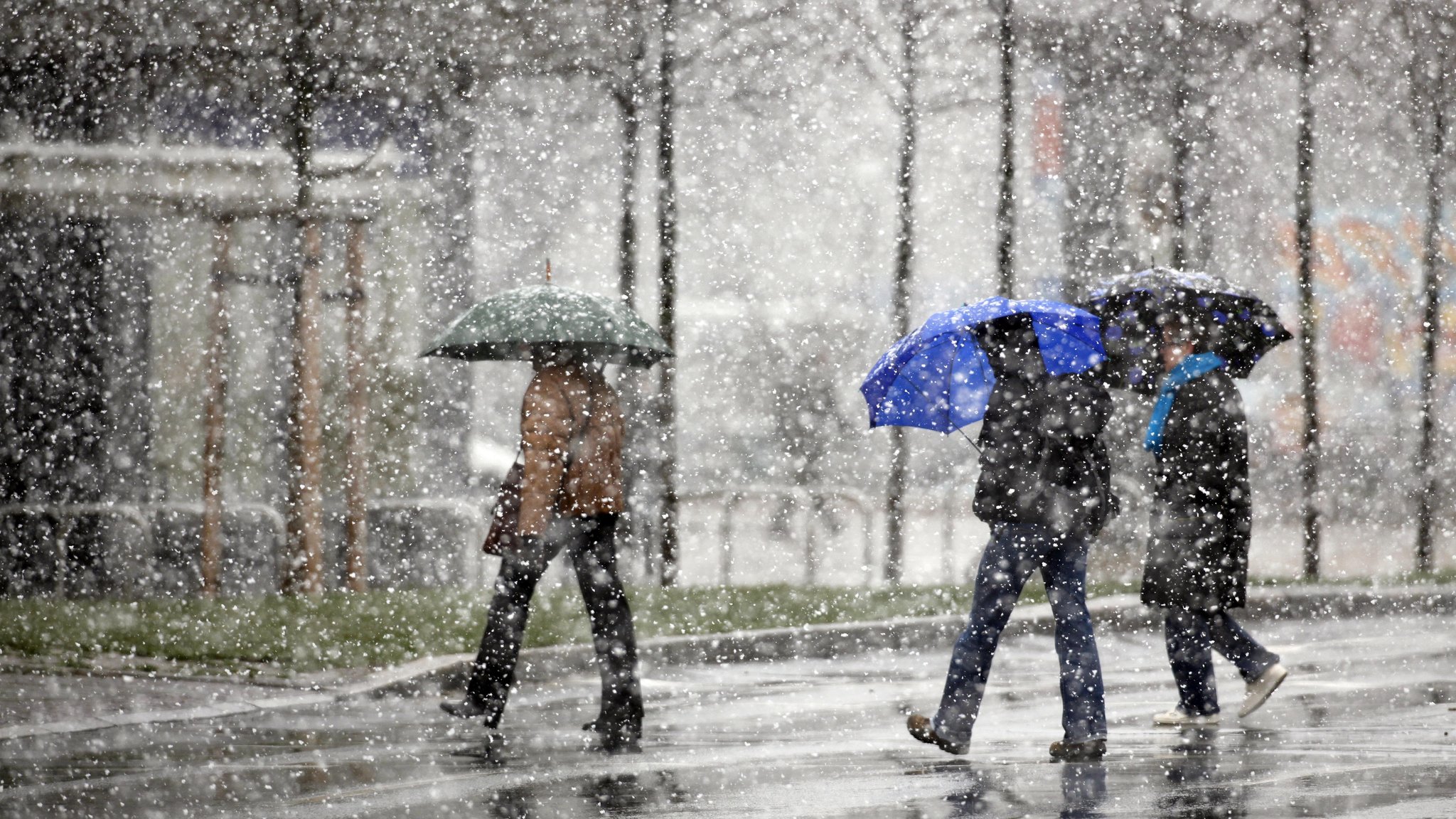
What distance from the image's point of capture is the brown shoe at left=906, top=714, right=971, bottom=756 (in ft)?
21.4

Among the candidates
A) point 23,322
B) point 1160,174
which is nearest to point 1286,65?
point 1160,174

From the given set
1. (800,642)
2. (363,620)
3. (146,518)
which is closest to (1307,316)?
(800,642)

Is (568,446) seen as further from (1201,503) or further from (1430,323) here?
(1430,323)

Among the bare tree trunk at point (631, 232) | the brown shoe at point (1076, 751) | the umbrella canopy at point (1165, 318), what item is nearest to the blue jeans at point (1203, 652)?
the umbrella canopy at point (1165, 318)

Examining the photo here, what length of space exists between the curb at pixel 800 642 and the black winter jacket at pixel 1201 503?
0.25 meters

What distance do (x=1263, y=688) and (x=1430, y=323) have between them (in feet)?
33.3

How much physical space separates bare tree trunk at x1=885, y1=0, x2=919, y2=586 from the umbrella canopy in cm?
788

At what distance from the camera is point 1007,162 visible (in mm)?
15656

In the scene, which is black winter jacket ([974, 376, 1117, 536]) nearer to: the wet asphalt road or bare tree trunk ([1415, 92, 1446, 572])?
the wet asphalt road

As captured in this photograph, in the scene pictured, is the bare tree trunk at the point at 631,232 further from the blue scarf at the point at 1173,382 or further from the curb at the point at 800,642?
the blue scarf at the point at 1173,382

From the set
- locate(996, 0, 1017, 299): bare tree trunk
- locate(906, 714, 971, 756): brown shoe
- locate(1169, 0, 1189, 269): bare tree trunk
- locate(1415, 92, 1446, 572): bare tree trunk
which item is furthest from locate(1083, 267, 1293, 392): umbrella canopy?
locate(1415, 92, 1446, 572): bare tree trunk

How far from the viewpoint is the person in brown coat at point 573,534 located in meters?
7.07

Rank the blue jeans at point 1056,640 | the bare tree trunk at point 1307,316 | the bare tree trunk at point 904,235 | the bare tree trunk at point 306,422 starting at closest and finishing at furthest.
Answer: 1. the blue jeans at point 1056,640
2. the bare tree trunk at point 306,422
3. the bare tree trunk at point 904,235
4. the bare tree trunk at point 1307,316

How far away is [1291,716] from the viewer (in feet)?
25.7
